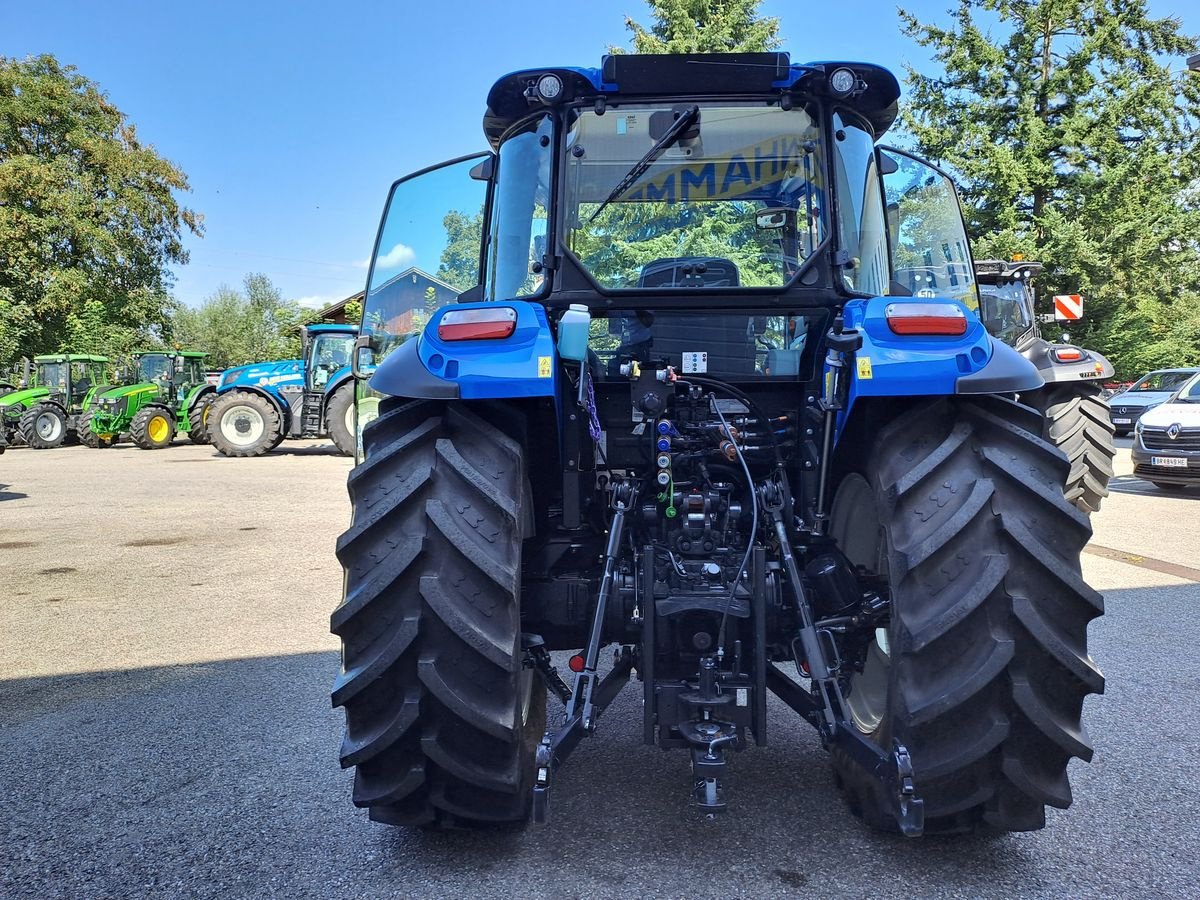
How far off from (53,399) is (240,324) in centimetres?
5161

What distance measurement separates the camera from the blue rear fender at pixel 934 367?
8.75 feet

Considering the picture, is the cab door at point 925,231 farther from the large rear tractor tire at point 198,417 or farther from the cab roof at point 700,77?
the large rear tractor tire at point 198,417

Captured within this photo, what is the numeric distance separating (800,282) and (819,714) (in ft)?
4.61

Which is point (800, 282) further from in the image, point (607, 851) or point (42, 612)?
point (42, 612)

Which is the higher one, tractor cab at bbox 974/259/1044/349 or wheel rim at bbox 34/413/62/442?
tractor cab at bbox 974/259/1044/349

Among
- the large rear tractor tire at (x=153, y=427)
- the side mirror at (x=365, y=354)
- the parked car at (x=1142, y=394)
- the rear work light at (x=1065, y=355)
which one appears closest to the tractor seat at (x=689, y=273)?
the side mirror at (x=365, y=354)

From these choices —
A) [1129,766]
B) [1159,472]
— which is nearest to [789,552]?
[1129,766]

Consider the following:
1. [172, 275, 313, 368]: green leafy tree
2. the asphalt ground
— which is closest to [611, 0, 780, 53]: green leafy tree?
the asphalt ground

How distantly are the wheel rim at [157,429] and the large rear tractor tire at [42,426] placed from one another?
301 centimetres

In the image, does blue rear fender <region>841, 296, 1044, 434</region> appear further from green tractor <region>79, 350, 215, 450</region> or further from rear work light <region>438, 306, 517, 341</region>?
green tractor <region>79, 350, 215, 450</region>

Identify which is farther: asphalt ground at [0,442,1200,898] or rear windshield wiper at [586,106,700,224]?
rear windshield wiper at [586,106,700,224]

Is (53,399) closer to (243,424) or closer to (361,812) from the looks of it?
(243,424)

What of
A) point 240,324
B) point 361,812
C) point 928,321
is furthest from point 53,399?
point 240,324

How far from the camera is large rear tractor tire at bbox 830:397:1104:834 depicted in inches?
95.9
